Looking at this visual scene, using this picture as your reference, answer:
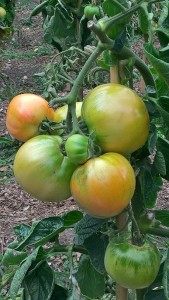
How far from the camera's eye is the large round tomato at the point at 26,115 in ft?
2.64

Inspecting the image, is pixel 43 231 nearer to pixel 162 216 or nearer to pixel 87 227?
pixel 87 227

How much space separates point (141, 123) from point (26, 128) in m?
0.18

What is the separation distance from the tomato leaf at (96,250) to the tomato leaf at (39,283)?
82 millimetres

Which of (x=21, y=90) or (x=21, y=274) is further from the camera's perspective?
(x=21, y=90)

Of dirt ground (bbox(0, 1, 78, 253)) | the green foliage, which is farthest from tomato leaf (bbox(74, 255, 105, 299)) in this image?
the green foliage

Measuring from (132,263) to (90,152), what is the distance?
22 centimetres

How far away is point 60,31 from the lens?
1945 millimetres

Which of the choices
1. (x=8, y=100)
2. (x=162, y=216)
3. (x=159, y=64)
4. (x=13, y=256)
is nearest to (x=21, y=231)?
(x=13, y=256)

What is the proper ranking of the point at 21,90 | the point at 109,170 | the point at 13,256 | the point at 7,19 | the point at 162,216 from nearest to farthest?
the point at 109,170
the point at 13,256
the point at 162,216
the point at 7,19
the point at 21,90

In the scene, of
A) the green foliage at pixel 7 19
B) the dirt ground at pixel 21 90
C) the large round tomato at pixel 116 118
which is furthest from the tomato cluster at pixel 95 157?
the green foliage at pixel 7 19

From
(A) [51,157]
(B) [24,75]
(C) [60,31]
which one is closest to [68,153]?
(A) [51,157]

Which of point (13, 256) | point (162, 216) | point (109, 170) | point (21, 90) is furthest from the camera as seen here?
point (21, 90)

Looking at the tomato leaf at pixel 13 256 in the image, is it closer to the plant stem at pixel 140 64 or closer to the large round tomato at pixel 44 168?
the large round tomato at pixel 44 168

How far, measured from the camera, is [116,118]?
740 mm
